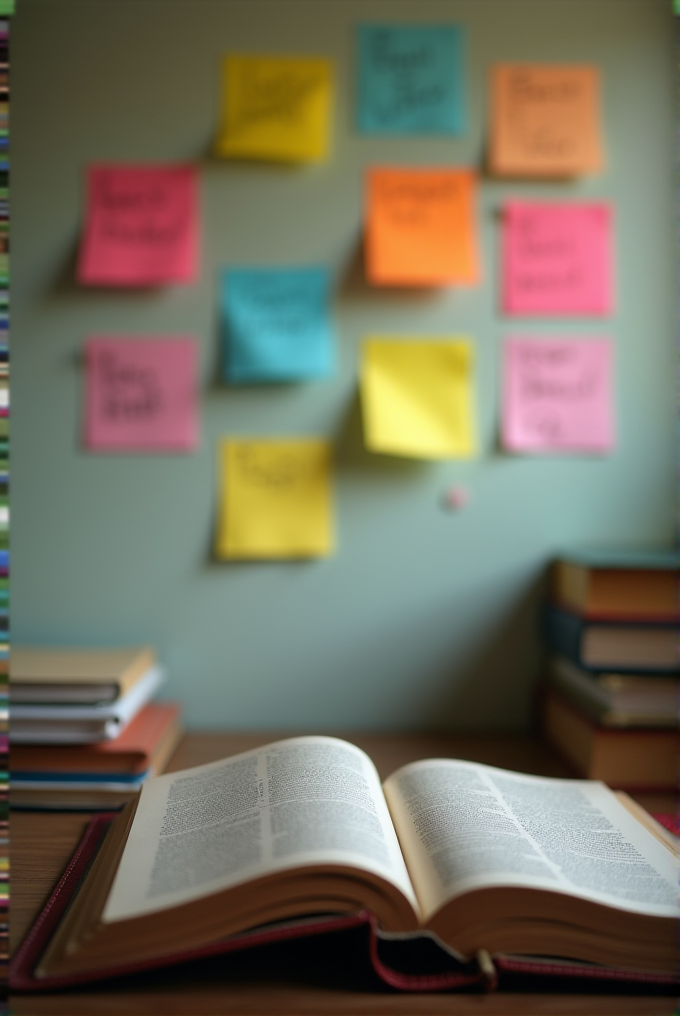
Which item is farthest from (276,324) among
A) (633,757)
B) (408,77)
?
(633,757)

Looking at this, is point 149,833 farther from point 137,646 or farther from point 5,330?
point 137,646

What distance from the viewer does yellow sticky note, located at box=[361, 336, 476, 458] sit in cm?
101

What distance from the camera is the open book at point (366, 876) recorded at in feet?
1.49

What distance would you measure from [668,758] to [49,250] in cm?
90

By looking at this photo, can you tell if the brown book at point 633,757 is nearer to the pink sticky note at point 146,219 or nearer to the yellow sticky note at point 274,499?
the yellow sticky note at point 274,499

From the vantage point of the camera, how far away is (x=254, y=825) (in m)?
0.52

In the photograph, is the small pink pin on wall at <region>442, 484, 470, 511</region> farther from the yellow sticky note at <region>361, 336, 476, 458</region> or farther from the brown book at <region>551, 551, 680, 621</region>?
the brown book at <region>551, 551, 680, 621</region>

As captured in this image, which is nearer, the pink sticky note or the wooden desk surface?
the wooden desk surface

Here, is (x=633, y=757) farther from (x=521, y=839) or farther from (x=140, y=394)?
(x=140, y=394)

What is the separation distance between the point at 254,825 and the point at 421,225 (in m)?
0.74

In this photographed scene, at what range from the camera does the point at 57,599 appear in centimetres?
102

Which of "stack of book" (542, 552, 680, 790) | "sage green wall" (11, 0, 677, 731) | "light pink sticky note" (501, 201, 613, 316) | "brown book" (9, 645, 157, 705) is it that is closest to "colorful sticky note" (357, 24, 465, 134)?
"sage green wall" (11, 0, 677, 731)

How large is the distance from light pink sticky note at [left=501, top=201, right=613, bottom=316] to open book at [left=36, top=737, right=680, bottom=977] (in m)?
0.65

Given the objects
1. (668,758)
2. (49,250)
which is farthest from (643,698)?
(49,250)
